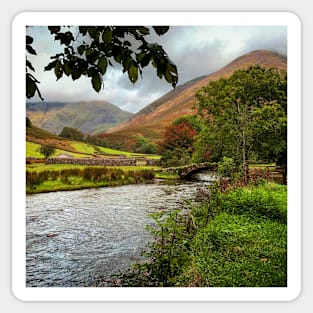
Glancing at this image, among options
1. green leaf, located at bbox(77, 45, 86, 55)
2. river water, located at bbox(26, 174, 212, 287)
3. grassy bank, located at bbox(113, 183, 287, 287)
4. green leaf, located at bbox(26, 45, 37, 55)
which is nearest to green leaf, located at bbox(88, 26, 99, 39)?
green leaf, located at bbox(77, 45, 86, 55)

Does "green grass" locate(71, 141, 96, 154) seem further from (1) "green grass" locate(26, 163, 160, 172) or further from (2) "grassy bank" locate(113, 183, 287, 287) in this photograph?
Result: (2) "grassy bank" locate(113, 183, 287, 287)

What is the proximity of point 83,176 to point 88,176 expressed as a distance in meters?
0.03

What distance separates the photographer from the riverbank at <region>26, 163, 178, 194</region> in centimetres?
225

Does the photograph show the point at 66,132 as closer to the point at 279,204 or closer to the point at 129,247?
the point at 129,247

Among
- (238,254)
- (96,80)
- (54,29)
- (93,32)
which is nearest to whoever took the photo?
(96,80)

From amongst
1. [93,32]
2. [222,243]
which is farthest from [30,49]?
[222,243]

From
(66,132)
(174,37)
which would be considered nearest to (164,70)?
(174,37)

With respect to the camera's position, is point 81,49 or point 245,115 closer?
point 81,49

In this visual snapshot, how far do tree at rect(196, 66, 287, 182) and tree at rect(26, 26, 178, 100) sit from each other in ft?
2.78

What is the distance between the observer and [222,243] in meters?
2.23

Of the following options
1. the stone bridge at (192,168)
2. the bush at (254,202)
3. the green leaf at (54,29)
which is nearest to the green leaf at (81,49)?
the green leaf at (54,29)
